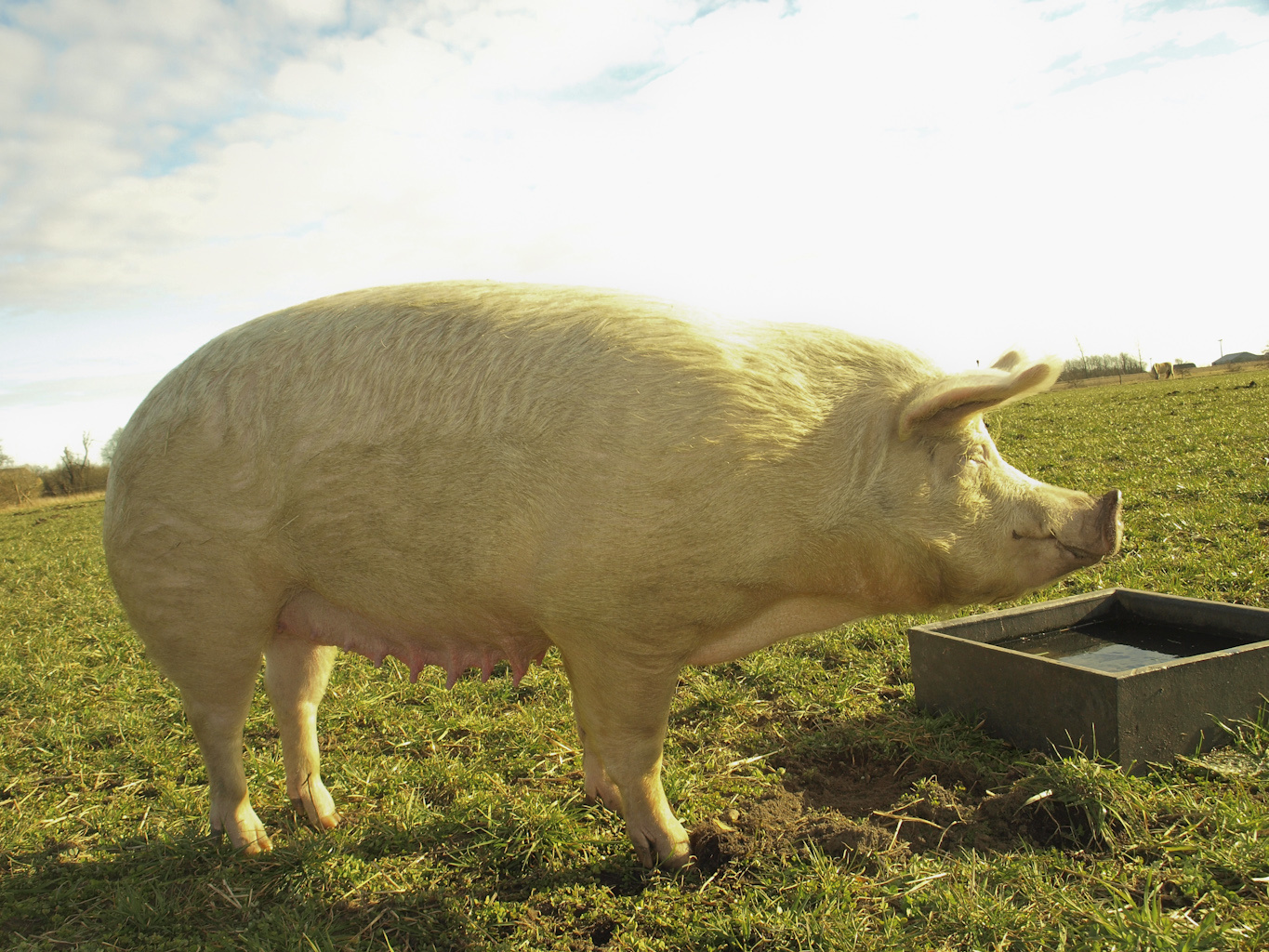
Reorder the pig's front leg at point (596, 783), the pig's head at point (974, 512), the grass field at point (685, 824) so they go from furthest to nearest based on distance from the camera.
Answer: the pig's front leg at point (596, 783) → the pig's head at point (974, 512) → the grass field at point (685, 824)

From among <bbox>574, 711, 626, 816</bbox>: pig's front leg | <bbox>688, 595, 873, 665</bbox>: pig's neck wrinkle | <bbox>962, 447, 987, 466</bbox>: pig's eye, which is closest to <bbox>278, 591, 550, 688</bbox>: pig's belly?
<bbox>574, 711, 626, 816</bbox>: pig's front leg

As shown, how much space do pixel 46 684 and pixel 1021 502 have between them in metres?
5.90

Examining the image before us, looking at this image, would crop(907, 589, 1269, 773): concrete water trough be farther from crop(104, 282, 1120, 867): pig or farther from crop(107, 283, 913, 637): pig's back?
crop(107, 283, 913, 637): pig's back

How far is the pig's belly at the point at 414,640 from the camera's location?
9.82ft

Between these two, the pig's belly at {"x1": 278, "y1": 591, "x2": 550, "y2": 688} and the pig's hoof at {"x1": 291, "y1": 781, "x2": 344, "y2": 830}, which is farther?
the pig's hoof at {"x1": 291, "y1": 781, "x2": 344, "y2": 830}

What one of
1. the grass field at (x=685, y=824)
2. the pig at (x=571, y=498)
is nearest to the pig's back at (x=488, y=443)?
the pig at (x=571, y=498)

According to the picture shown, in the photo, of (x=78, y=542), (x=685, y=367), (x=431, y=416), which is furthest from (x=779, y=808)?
(x=78, y=542)

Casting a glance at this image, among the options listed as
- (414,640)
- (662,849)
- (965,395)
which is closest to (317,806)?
(414,640)

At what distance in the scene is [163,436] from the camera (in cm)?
307

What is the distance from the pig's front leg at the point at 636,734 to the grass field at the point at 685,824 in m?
0.13

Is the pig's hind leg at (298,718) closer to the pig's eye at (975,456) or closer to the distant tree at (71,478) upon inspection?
the pig's eye at (975,456)

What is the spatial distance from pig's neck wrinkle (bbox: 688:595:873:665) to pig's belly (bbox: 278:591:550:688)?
645 millimetres

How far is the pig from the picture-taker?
2.56 meters

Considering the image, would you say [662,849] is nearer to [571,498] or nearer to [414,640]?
[414,640]
